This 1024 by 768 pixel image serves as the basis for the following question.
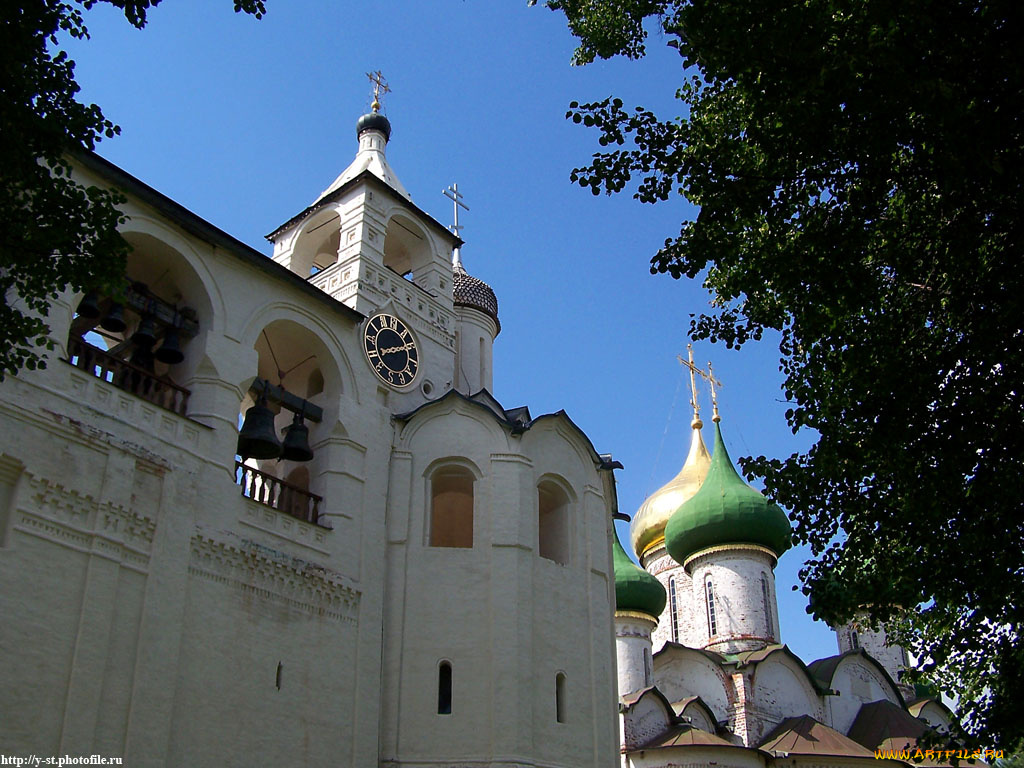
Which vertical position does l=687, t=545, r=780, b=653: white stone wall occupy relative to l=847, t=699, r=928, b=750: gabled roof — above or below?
above

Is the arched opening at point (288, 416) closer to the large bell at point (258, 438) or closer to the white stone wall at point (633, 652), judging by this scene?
the large bell at point (258, 438)

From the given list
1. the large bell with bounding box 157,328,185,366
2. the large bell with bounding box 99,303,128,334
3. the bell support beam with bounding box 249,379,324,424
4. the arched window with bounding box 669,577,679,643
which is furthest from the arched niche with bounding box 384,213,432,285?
the arched window with bounding box 669,577,679,643

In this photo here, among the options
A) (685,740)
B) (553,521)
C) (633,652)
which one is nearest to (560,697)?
(553,521)

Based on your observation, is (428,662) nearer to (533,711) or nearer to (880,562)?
(533,711)

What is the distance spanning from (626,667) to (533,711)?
10041 mm

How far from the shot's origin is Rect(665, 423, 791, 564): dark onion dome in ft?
83.8

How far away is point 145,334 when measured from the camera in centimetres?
1305

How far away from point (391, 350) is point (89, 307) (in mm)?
5328

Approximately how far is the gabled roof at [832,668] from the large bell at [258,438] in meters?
15.5

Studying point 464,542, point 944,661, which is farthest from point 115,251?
point 464,542

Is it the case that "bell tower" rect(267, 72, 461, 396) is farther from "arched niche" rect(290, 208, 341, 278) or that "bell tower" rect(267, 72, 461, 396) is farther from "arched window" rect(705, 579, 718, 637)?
"arched window" rect(705, 579, 718, 637)

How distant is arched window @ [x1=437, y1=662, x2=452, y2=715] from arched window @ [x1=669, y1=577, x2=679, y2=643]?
1366cm

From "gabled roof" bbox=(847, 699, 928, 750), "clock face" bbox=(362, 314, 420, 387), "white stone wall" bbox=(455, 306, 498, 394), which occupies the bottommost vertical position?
"gabled roof" bbox=(847, 699, 928, 750)

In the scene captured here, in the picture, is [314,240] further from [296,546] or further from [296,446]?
[296,546]
